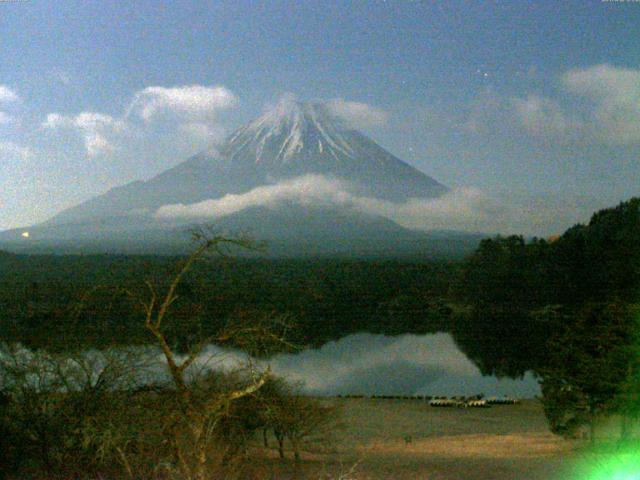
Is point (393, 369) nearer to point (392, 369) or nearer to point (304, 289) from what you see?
point (392, 369)

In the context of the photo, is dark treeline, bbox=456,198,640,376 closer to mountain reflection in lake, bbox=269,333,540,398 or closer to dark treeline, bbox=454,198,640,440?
dark treeline, bbox=454,198,640,440

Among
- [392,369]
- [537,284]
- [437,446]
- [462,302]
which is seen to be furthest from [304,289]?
[437,446]

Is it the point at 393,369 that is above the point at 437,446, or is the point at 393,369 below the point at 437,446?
below

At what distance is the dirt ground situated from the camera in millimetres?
6215

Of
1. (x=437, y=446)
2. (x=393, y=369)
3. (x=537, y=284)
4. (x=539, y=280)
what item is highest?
(x=539, y=280)

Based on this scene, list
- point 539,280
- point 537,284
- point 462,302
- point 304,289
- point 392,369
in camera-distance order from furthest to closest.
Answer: point 462,302, point 537,284, point 539,280, point 304,289, point 392,369

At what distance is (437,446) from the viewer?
372 inches

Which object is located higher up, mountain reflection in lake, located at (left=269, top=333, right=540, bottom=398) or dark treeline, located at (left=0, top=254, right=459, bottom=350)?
dark treeline, located at (left=0, top=254, right=459, bottom=350)

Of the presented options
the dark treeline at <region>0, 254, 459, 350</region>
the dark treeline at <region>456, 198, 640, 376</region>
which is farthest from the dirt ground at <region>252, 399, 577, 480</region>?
the dark treeline at <region>456, 198, 640, 376</region>

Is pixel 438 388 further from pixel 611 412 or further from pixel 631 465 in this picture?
pixel 631 465

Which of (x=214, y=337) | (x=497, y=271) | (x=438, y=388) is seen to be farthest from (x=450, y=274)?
(x=214, y=337)

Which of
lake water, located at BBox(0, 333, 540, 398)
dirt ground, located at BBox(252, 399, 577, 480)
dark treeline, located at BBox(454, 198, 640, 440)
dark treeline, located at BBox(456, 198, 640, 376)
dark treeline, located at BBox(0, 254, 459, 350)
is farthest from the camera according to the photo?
dark treeline, located at BBox(456, 198, 640, 376)

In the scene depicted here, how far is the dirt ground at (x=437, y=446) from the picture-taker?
6215 mm

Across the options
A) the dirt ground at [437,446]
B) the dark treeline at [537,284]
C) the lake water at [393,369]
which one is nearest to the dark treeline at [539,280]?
the dark treeline at [537,284]
